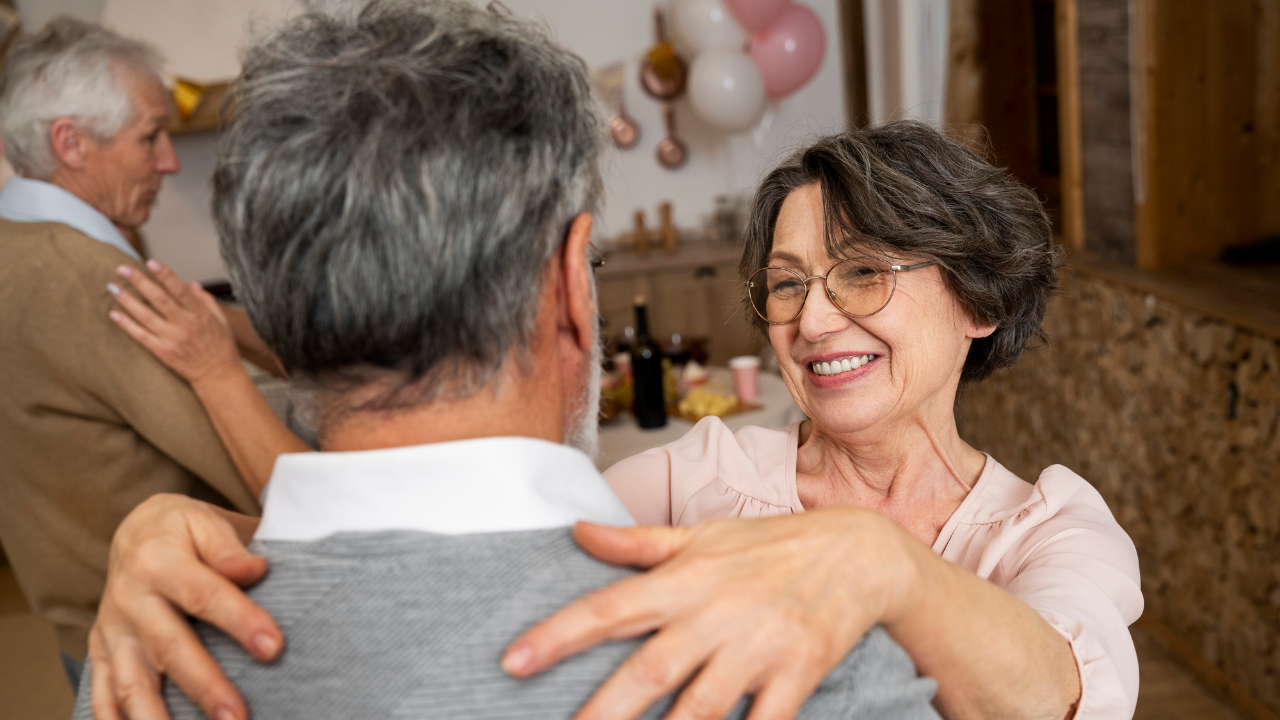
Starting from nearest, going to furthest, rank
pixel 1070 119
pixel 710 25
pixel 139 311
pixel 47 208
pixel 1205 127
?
1. pixel 139 311
2. pixel 47 208
3. pixel 1205 127
4. pixel 1070 119
5. pixel 710 25

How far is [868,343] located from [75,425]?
1.34 m

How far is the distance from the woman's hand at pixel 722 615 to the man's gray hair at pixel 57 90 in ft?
5.40

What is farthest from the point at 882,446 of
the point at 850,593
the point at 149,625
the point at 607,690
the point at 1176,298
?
the point at 1176,298

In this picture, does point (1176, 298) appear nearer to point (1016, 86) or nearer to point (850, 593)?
point (1016, 86)

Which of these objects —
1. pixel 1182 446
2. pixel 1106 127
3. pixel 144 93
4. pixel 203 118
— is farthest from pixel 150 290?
pixel 203 118

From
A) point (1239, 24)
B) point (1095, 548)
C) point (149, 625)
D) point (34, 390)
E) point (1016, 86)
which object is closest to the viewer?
point (149, 625)

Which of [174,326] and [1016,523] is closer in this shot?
[1016,523]

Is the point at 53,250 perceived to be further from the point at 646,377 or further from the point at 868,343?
the point at 646,377

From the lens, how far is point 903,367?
53.6 inches

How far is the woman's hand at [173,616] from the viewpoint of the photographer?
2.43ft

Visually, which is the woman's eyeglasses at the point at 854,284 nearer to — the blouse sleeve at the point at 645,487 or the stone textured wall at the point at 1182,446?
the blouse sleeve at the point at 645,487

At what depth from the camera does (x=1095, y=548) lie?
1196 millimetres

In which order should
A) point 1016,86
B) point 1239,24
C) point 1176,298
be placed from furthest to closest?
point 1016,86 → point 1239,24 → point 1176,298

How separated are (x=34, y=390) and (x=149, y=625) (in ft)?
3.59
